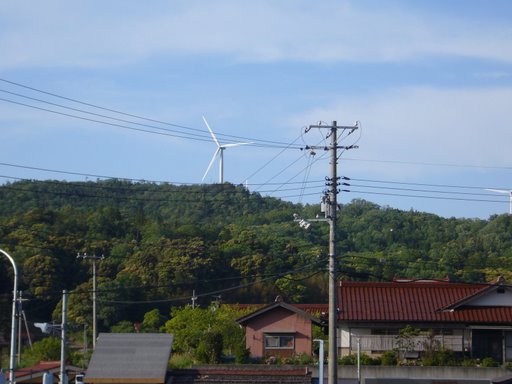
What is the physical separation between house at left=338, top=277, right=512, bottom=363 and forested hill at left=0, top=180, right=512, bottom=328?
5.05 meters

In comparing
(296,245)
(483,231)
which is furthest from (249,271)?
(483,231)

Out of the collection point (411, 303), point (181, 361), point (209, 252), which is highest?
point (209, 252)

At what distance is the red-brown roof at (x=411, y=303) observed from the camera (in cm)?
4344

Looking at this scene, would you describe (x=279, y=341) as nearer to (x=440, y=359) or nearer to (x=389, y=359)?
(x=389, y=359)

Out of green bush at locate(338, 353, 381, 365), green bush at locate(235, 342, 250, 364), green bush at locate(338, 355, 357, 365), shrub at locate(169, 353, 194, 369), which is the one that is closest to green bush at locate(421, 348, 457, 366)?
green bush at locate(338, 353, 381, 365)

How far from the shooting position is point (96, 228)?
6938 centimetres

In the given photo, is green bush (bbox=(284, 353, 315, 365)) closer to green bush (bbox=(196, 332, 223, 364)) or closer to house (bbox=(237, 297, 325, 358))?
house (bbox=(237, 297, 325, 358))

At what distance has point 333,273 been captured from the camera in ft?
90.3

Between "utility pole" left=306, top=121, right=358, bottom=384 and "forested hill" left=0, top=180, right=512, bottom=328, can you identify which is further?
"forested hill" left=0, top=180, right=512, bottom=328

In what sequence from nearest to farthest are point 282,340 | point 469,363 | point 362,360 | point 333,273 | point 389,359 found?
point 333,273 → point 362,360 → point 389,359 → point 469,363 → point 282,340

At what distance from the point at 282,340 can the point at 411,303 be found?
21.8 ft

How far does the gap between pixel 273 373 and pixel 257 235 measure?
40.1 meters

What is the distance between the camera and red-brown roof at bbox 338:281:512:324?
4344cm

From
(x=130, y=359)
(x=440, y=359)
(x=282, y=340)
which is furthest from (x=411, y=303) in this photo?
(x=130, y=359)
